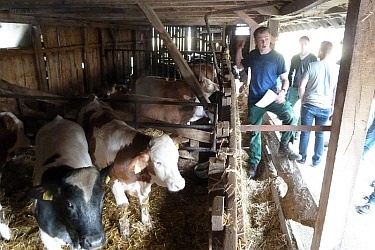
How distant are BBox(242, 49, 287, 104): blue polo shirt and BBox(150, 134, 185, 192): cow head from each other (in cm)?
210

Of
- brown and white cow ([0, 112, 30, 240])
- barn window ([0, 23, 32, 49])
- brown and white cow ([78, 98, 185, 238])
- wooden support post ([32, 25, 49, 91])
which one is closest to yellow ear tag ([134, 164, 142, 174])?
brown and white cow ([78, 98, 185, 238])

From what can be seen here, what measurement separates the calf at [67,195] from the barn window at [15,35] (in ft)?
10.1

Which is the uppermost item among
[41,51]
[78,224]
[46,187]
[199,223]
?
[41,51]

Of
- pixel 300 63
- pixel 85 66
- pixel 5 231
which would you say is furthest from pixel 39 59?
pixel 300 63

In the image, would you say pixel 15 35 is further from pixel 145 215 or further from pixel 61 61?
pixel 145 215

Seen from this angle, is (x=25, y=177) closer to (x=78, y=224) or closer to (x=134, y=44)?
(x=78, y=224)

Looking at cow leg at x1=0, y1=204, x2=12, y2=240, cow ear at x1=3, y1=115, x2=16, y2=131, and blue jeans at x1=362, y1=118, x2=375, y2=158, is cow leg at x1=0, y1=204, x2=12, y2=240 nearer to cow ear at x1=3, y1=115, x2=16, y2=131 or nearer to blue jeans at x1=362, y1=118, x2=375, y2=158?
cow ear at x1=3, y1=115, x2=16, y2=131

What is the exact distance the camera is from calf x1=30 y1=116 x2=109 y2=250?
94.6 inches

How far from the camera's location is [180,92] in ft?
21.9

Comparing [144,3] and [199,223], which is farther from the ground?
[144,3]

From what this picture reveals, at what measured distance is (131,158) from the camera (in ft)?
11.0

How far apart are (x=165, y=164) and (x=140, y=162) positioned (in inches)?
9.7

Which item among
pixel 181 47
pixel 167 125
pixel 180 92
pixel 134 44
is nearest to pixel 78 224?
pixel 167 125

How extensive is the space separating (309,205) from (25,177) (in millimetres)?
3881
